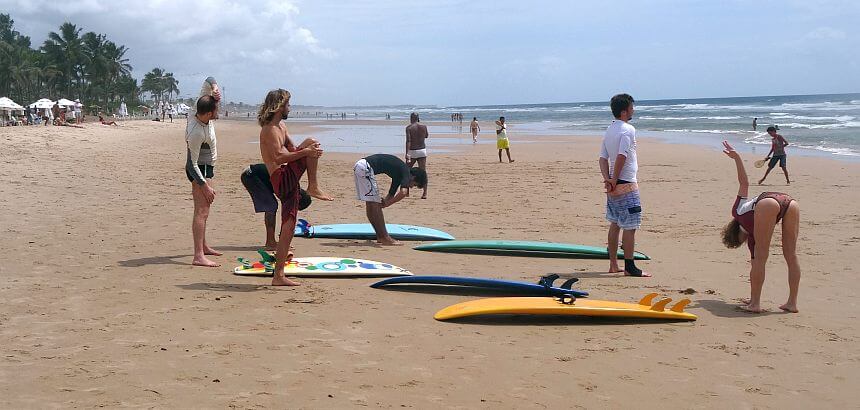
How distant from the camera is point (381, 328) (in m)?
5.14

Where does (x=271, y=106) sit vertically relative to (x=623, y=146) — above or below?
above

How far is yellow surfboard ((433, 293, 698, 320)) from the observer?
17.7 ft

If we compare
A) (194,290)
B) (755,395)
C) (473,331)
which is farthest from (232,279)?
(755,395)

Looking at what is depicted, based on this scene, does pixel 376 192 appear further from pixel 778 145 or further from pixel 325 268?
pixel 778 145

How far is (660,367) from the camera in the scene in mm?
4484

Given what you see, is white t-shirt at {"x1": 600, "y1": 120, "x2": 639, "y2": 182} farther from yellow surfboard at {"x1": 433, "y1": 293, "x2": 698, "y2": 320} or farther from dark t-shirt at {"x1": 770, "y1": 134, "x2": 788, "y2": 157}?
dark t-shirt at {"x1": 770, "y1": 134, "x2": 788, "y2": 157}

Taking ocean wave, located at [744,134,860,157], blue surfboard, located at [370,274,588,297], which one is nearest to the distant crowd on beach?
blue surfboard, located at [370,274,588,297]

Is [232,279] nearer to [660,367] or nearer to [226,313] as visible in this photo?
[226,313]

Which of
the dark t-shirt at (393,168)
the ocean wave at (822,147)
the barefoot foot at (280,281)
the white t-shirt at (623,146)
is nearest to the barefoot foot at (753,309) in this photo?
the white t-shirt at (623,146)

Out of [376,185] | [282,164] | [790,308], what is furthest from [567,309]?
[376,185]

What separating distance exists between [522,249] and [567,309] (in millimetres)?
2744

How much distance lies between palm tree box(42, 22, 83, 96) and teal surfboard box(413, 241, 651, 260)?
7322 centimetres

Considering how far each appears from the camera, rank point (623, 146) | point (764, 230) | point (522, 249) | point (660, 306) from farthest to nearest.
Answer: point (522, 249) → point (623, 146) → point (764, 230) → point (660, 306)

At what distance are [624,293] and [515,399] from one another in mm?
2807
